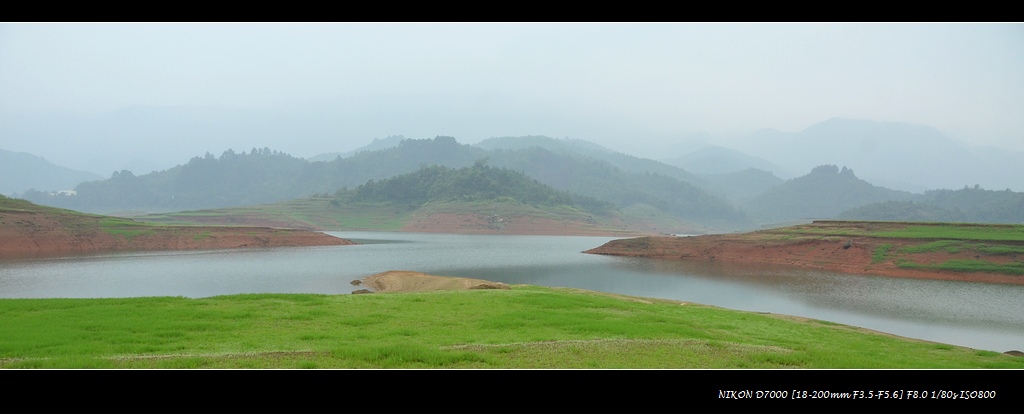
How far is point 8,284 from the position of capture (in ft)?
114

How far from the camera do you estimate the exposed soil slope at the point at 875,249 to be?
4705 cm

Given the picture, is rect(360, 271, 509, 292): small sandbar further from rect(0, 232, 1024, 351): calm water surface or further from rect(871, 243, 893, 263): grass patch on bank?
rect(871, 243, 893, 263): grass patch on bank

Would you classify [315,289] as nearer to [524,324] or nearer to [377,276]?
[377,276]

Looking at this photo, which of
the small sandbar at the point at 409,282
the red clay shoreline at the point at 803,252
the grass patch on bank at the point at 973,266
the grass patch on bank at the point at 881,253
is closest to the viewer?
the small sandbar at the point at 409,282

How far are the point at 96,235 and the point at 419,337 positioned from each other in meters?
69.6

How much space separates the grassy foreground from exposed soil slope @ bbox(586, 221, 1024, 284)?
37845 millimetres

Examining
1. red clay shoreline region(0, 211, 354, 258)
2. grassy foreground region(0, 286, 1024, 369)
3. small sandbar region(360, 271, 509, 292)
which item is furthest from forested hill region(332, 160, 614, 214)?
grassy foreground region(0, 286, 1024, 369)

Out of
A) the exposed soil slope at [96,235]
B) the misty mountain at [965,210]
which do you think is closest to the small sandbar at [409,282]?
the exposed soil slope at [96,235]

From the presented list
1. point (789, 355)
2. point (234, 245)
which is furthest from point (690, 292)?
point (234, 245)

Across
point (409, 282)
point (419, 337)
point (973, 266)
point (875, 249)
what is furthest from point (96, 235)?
point (973, 266)

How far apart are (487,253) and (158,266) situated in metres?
32.1

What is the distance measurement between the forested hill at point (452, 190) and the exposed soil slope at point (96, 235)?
6574 cm

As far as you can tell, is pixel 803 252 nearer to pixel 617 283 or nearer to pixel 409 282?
pixel 617 283

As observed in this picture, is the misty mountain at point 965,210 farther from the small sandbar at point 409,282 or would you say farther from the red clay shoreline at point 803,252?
the small sandbar at point 409,282
